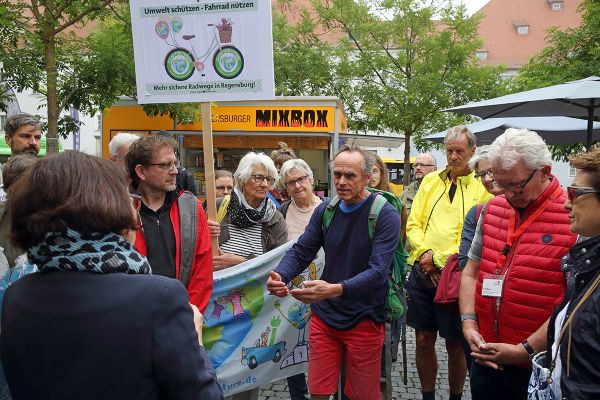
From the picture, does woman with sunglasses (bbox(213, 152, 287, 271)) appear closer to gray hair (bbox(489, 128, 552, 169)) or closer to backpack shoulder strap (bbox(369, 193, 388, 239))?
backpack shoulder strap (bbox(369, 193, 388, 239))

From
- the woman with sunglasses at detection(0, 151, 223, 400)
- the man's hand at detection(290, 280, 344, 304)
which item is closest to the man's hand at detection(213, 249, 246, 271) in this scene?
the man's hand at detection(290, 280, 344, 304)

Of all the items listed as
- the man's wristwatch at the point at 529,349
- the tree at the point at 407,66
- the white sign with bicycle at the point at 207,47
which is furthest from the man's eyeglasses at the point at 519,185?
the tree at the point at 407,66

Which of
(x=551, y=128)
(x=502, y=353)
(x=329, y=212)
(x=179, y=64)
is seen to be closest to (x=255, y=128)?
(x=551, y=128)

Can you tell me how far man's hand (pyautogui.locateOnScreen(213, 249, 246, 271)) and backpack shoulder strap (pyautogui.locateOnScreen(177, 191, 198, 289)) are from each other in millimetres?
778

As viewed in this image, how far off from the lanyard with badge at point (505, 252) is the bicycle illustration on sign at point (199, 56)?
6.08 ft

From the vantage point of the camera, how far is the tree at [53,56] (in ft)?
25.9

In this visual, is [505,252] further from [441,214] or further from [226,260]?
[226,260]

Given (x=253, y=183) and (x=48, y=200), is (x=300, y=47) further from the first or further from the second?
(x=48, y=200)

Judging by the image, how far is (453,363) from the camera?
4.20 meters

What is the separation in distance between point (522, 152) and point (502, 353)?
929 mm

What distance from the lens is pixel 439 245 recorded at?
163 inches

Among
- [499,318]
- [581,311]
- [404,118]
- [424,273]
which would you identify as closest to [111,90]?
[424,273]

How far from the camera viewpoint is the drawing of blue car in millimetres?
3797

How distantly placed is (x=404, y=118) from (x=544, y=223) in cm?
1641
